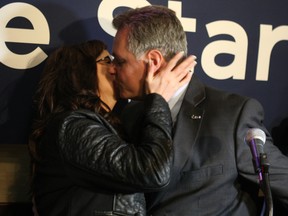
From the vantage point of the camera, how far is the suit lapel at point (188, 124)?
3.67 ft

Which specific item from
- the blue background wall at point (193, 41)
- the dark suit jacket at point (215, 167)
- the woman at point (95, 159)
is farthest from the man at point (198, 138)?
the blue background wall at point (193, 41)

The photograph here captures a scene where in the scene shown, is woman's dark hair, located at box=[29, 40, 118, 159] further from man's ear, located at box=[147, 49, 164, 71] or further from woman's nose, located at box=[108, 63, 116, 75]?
man's ear, located at box=[147, 49, 164, 71]

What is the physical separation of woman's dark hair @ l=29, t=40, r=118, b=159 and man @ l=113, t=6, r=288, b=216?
0.41ft

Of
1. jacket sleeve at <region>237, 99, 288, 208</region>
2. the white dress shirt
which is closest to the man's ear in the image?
the white dress shirt

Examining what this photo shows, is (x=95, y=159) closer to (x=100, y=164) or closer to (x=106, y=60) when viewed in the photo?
(x=100, y=164)

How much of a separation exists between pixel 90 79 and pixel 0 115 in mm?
481

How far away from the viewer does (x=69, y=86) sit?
1.20 meters

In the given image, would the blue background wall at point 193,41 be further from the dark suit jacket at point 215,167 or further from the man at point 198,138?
the dark suit jacket at point 215,167

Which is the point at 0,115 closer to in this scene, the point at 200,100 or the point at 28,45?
the point at 28,45

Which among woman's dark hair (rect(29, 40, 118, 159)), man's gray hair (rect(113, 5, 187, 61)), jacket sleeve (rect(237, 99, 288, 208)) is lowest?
jacket sleeve (rect(237, 99, 288, 208))

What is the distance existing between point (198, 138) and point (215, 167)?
0.35ft

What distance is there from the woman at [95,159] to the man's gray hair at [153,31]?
0.31 feet

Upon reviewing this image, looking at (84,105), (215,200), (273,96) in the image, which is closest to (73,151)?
(84,105)

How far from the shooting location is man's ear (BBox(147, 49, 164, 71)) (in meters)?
1.19
